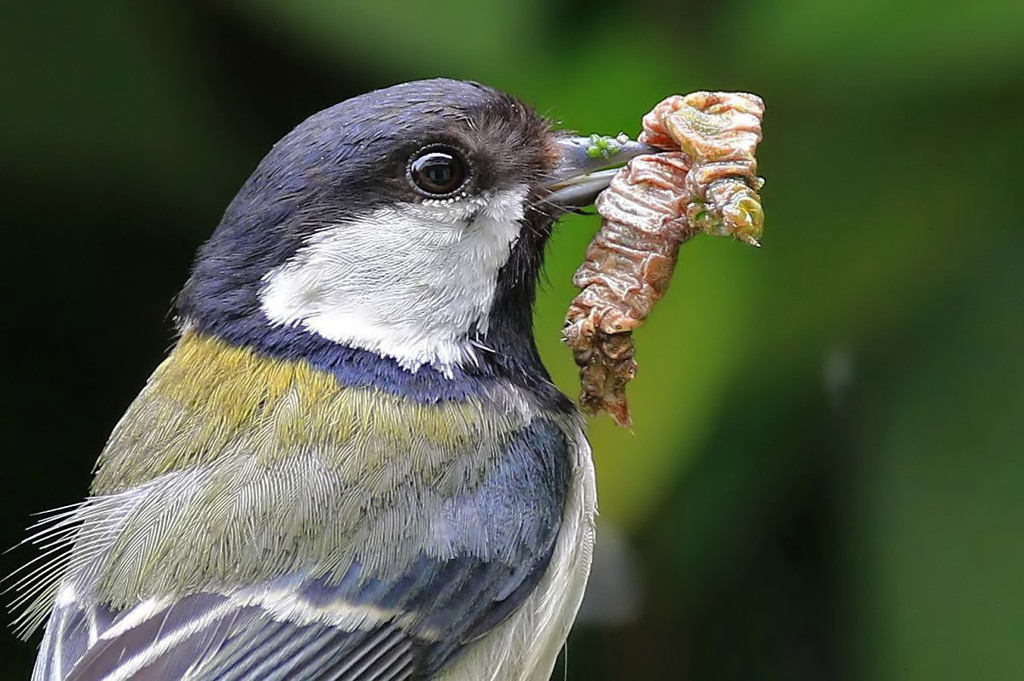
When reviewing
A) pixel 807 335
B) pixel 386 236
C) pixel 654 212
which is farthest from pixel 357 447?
pixel 807 335

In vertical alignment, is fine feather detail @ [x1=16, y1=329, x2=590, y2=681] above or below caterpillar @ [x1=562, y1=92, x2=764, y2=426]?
below

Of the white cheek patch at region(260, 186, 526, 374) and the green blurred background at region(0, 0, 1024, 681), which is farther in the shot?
the green blurred background at region(0, 0, 1024, 681)

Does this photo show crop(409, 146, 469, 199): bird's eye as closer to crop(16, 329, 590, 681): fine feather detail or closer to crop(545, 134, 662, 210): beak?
crop(545, 134, 662, 210): beak

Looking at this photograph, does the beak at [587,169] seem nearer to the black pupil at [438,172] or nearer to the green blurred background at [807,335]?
the black pupil at [438,172]

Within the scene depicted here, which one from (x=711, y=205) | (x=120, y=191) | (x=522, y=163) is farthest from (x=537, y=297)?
(x=120, y=191)

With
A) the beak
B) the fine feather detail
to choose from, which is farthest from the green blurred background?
the fine feather detail

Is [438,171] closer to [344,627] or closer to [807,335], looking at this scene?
[344,627]

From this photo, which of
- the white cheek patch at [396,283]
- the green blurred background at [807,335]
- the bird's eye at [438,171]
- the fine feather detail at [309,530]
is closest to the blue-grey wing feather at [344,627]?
the fine feather detail at [309,530]
